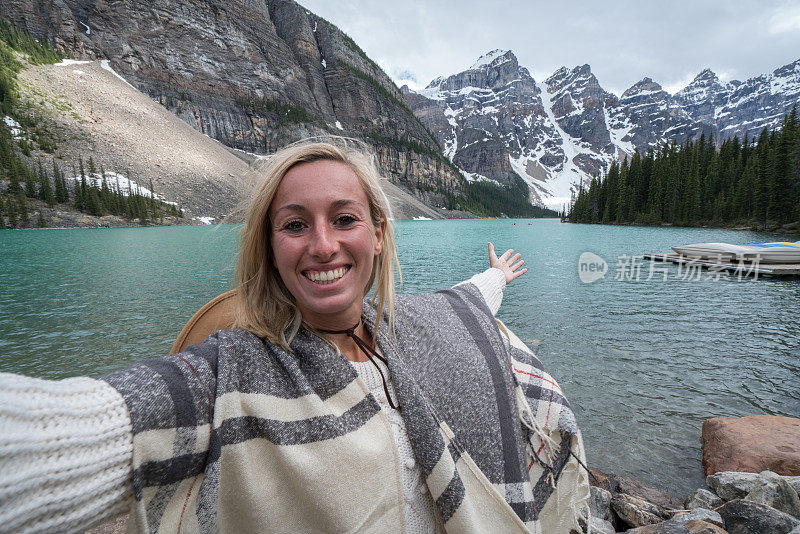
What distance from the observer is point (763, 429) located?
4746 millimetres

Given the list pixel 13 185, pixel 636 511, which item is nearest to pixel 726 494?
pixel 636 511

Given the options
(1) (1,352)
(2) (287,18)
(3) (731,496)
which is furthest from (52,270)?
(2) (287,18)

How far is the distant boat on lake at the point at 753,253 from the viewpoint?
18.5m

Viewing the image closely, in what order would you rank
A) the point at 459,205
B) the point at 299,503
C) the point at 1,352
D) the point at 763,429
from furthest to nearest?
the point at 459,205, the point at 1,352, the point at 763,429, the point at 299,503

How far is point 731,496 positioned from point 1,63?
4512 inches

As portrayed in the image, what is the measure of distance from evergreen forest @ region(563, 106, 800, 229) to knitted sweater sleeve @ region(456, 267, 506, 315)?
5540 cm

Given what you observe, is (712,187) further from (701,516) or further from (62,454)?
(62,454)

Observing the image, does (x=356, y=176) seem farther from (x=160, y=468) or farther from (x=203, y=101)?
(x=203, y=101)

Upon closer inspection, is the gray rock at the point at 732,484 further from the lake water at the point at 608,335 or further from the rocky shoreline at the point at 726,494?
the lake water at the point at 608,335

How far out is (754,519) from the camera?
2.91 meters

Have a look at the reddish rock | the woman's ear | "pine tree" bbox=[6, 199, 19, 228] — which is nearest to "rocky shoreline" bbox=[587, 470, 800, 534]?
the reddish rock

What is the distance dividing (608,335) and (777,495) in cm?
680

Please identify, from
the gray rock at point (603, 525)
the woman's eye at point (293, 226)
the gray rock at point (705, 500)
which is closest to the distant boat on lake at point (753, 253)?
the gray rock at point (705, 500)

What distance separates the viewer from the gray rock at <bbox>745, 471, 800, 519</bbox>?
324cm
